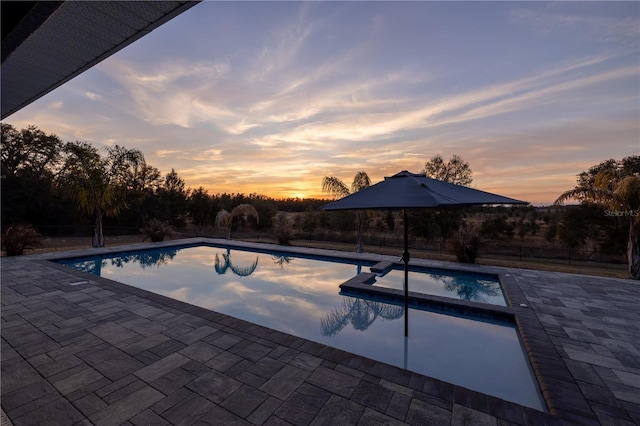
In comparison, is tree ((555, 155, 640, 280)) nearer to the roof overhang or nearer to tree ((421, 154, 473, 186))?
tree ((421, 154, 473, 186))

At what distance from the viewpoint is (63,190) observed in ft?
38.4

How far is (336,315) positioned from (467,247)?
6405mm

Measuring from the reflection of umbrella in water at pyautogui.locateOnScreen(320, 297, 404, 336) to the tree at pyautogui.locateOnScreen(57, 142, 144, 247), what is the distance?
11730mm

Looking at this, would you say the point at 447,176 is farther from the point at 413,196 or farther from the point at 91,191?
the point at 91,191

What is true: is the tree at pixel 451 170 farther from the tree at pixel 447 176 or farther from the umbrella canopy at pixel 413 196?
the umbrella canopy at pixel 413 196

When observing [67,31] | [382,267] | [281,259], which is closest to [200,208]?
[281,259]

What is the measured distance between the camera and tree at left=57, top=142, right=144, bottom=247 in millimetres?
11633

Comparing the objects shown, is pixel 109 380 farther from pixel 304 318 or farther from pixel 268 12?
pixel 268 12

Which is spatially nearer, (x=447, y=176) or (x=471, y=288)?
(x=471, y=288)

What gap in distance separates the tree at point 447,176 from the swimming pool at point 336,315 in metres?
11.4

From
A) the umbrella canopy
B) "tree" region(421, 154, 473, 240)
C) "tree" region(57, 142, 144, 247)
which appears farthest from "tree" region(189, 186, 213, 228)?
the umbrella canopy

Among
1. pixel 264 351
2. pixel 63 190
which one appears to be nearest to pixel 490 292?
pixel 264 351

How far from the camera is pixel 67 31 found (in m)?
1.35

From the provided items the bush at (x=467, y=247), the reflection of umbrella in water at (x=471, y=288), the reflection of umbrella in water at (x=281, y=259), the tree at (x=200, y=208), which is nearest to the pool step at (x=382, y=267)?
the reflection of umbrella in water at (x=471, y=288)
